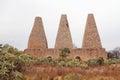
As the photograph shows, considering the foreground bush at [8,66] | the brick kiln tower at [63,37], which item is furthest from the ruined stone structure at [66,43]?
the foreground bush at [8,66]

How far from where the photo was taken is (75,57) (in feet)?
127

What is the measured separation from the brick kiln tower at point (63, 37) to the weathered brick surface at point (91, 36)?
62.3 inches

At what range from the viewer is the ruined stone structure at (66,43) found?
127ft

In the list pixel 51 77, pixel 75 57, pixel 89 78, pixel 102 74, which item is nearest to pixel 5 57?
pixel 51 77

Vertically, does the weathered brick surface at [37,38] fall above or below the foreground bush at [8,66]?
above

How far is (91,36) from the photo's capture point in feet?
128

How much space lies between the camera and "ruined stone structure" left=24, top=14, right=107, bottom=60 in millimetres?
38594

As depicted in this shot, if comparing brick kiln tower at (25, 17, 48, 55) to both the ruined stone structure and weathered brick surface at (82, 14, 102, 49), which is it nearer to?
the ruined stone structure

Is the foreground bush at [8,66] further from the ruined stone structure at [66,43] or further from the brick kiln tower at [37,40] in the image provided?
the brick kiln tower at [37,40]

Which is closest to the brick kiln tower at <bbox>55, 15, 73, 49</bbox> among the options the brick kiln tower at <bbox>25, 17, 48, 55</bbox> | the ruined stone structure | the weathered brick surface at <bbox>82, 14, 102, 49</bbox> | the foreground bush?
the ruined stone structure

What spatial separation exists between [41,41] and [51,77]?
919 inches

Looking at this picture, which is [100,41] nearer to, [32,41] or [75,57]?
[75,57]

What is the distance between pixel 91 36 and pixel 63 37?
2914 millimetres

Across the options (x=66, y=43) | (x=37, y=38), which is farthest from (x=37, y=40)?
(x=66, y=43)
